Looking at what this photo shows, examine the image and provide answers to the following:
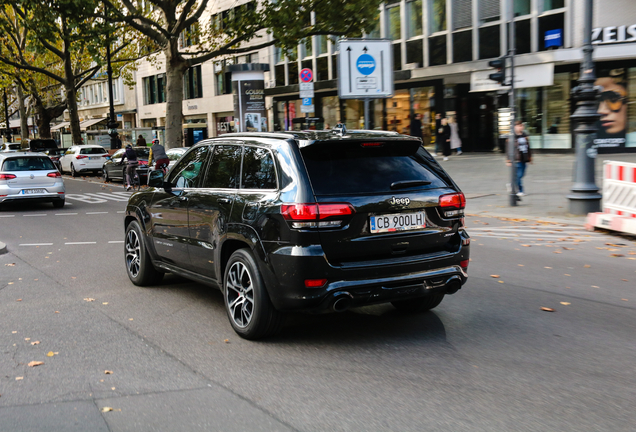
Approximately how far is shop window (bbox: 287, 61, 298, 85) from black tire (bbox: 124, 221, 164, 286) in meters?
33.0

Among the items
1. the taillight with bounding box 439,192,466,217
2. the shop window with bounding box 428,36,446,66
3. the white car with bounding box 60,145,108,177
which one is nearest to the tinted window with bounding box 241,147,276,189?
the taillight with bounding box 439,192,466,217

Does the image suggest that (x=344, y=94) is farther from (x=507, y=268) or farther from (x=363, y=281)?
(x=363, y=281)

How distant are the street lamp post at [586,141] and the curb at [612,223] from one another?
1.11 metres

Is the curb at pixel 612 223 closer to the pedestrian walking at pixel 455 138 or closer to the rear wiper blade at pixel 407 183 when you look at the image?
the rear wiper blade at pixel 407 183

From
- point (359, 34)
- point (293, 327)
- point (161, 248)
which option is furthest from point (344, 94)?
point (293, 327)

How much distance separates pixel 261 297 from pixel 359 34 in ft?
75.1

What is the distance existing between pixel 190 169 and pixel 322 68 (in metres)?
31.5

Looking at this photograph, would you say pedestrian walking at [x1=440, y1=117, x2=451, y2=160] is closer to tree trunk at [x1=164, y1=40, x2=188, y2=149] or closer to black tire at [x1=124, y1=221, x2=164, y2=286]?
tree trunk at [x1=164, y1=40, x2=188, y2=149]

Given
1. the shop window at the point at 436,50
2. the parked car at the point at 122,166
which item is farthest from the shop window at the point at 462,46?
the parked car at the point at 122,166

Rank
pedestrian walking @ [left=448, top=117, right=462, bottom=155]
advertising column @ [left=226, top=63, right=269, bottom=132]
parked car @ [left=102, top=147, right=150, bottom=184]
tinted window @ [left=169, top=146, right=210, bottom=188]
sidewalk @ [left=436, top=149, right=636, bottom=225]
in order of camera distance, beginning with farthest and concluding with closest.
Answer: pedestrian walking @ [left=448, top=117, right=462, bottom=155]
advertising column @ [left=226, top=63, right=269, bottom=132]
parked car @ [left=102, top=147, right=150, bottom=184]
sidewalk @ [left=436, top=149, right=636, bottom=225]
tinted window @ [left=169, top=146, right=210, bottom=188]

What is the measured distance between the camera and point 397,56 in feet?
108

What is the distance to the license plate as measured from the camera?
Answer: 5.19 meters

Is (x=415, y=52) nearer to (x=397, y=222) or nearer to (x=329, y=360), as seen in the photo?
(x=397, y=222)

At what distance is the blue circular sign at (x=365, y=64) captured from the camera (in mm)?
18344
